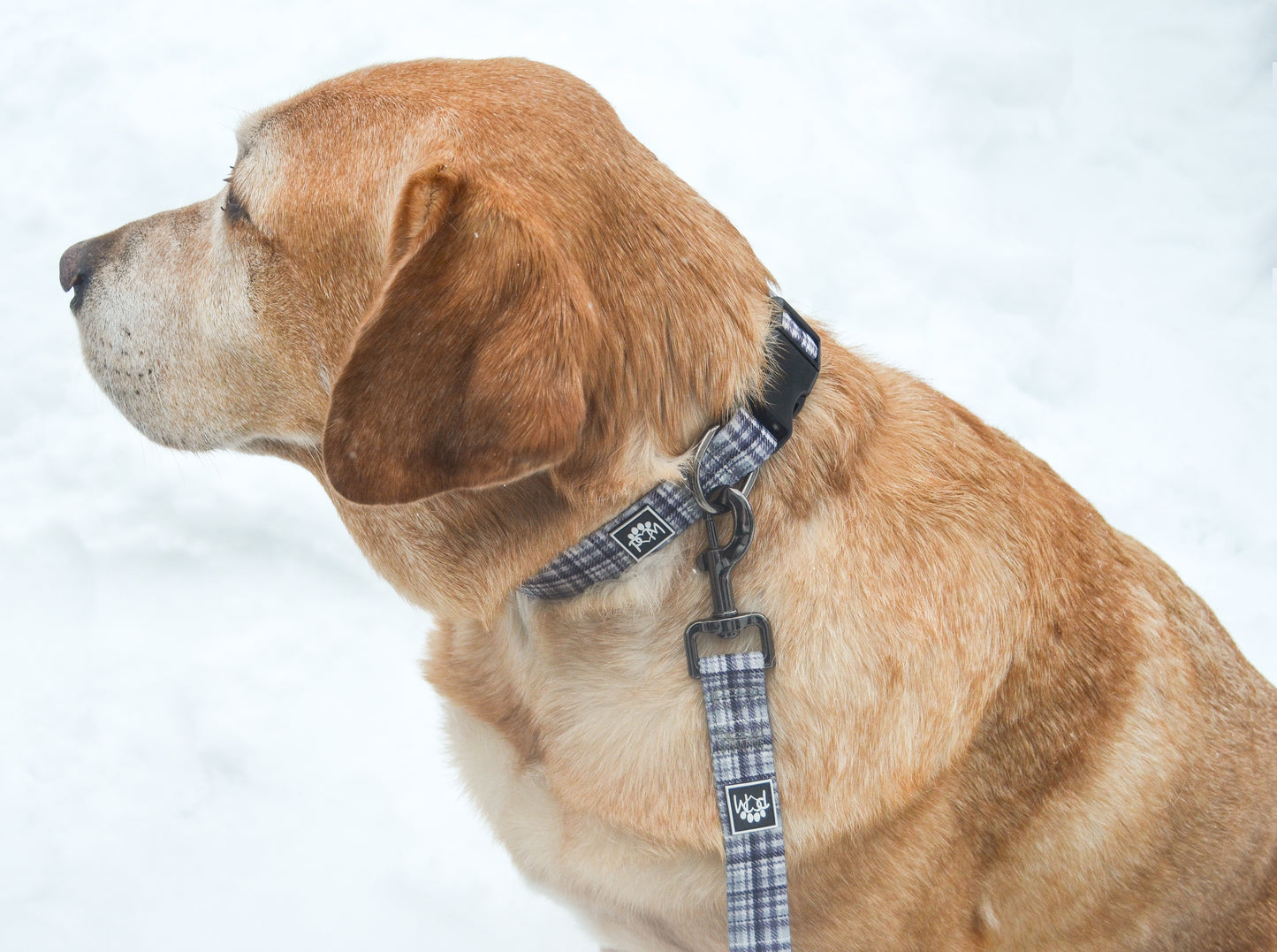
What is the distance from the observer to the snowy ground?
334 centimetres

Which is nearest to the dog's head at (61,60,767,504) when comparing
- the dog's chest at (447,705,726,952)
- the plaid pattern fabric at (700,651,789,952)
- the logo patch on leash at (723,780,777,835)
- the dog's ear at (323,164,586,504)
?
the dog's ear at (323,164,586,504)

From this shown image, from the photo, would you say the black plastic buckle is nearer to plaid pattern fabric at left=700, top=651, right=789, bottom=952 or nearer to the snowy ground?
plaid pattern fabric at left=700, top=651, right=789, bottom=952

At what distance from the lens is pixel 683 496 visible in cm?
199

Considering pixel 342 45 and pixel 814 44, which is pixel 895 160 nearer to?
pixel 814 44

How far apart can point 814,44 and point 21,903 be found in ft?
18.5

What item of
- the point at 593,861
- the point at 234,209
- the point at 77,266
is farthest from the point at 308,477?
the point at 593,861

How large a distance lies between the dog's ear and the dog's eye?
567mm

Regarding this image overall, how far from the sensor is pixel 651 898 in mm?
2199

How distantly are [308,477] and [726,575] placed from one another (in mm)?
2850

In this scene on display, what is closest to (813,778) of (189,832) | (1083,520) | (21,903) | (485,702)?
(485,702)

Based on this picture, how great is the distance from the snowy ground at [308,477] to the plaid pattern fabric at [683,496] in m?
1.76

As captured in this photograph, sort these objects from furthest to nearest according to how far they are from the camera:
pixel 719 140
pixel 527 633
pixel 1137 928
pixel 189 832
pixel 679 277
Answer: pixel 719 140, pixel 189 832, pixel 1137 928, pixel 527 633, pixel 679 277

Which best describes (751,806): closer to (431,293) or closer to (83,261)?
(431,293)

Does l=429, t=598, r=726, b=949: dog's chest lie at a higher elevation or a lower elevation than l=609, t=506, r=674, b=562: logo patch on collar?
lower
